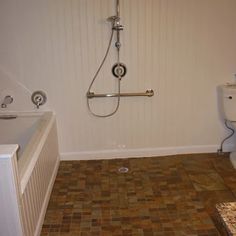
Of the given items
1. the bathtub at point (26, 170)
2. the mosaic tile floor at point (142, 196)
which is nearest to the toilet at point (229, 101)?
the mosaic tile floor at point (142, 196)

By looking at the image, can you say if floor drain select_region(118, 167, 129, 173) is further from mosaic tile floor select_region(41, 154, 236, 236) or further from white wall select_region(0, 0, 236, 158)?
white wall select_region(0, 0, 236, 158)

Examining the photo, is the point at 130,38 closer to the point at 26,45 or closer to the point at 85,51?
the point at 85,51

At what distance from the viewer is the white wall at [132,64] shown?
284cm

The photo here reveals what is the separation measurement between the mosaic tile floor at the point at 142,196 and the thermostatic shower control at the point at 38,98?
2.14 feet

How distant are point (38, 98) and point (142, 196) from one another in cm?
134

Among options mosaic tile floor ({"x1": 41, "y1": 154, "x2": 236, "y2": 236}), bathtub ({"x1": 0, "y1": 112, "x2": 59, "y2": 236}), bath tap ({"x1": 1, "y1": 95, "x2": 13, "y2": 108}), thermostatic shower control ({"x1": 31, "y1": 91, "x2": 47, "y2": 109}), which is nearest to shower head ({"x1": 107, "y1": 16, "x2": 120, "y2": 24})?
thermostatic shower control ({"x1": 31, "y1": 91, "x2": 47, "y2": 109})

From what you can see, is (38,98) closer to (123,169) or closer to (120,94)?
(120,94)

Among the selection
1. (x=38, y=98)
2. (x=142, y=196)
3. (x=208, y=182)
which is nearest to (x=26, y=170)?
(x=142, y=196)

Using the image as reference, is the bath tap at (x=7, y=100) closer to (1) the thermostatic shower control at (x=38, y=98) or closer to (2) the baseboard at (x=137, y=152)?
(1) the thermostatic shower control at (x=38, y=98)

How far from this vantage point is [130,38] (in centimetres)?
292

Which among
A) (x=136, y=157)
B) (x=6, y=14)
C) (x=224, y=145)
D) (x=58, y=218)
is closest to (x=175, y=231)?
(x=58, y=218)

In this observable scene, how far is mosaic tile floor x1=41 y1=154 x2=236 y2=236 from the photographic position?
88.6 inches

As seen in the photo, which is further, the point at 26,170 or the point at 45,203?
the point at 45,203

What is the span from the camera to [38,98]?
119 inches
